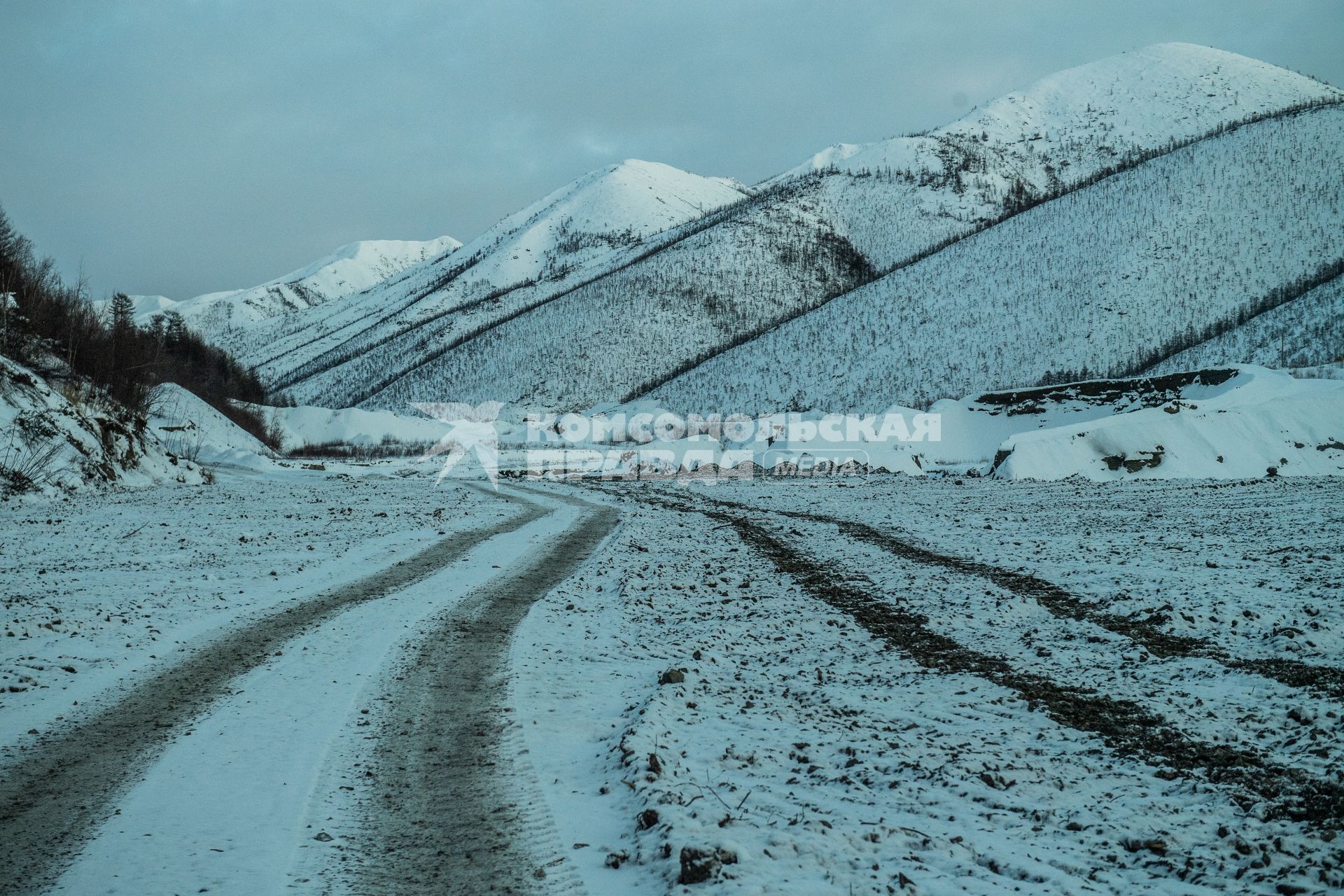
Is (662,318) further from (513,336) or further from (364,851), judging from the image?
(364,851)

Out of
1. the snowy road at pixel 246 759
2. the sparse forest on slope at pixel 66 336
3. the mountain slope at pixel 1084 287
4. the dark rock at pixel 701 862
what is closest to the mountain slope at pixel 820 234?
the mountain slope at pixel 1084 287

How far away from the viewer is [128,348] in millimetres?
33656

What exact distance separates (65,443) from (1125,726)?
27.1m

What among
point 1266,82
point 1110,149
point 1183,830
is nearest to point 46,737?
point 1183,830

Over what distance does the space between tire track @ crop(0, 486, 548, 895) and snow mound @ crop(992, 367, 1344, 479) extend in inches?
1044

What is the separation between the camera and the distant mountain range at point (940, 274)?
78.9 meters

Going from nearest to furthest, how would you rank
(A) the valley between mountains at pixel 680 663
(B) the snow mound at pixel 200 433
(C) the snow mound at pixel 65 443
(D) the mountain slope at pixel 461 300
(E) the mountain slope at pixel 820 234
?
(A) the valley between mountains at pixel 680 663
(C) the snow mound at pixel 65 443
(B) the snow mound at pixel 200 433
(E) the mountain slope at pixel 820 234
(D) the mountain slope at pixel 461 300

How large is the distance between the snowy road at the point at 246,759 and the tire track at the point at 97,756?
12 millimetres

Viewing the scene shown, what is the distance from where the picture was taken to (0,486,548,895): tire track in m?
3.57

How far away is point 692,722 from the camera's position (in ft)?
17.3

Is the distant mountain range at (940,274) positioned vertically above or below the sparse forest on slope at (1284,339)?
above

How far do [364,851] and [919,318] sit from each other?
310 feet

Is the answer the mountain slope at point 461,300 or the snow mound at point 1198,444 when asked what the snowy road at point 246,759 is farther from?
the mountain slope at point 461,300

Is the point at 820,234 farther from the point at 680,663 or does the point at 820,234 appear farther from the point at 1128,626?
the point at 680,663
